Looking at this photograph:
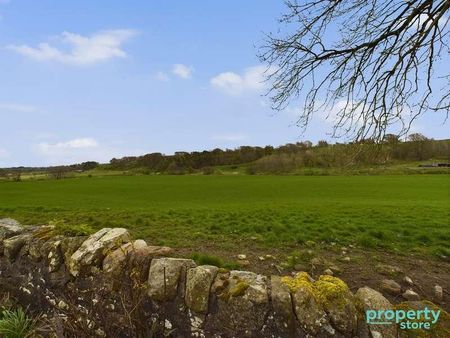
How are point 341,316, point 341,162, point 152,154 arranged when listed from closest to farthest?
point 341,316
point 341,162
point 152,154

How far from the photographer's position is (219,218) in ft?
39.3

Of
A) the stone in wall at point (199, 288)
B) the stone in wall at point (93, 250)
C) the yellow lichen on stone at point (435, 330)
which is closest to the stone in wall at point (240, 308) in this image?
the stone in wall at point (199, 288)

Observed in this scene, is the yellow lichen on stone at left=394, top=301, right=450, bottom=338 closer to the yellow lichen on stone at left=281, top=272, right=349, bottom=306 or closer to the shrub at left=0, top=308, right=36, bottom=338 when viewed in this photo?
the yellow lichen on stone at left=281, top=272, right=349, bottom=306

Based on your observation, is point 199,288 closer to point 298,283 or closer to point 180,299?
point 180,299

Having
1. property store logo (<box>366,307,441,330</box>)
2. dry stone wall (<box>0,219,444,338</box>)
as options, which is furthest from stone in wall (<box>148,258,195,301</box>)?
property store logo (<box>366,307,441,330</box>)

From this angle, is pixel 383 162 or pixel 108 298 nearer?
pixel 108 298

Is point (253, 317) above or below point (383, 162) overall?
below

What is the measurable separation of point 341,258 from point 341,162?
1.86 metres

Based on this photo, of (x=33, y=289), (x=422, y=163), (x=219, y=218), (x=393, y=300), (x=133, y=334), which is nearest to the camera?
(x=133, y=334)

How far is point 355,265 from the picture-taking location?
5934 mm

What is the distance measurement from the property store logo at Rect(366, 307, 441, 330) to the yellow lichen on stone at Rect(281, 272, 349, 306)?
32cm

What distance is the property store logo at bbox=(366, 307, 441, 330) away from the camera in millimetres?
3453

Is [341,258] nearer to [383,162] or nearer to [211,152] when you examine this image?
[383,162]

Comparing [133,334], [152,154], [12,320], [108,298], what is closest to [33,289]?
[12,320]
